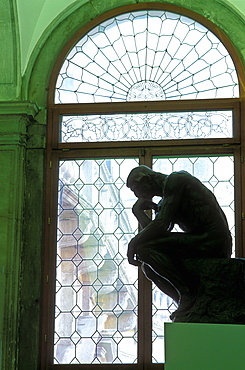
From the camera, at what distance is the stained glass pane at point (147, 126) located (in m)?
6.81

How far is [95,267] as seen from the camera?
21.8ft

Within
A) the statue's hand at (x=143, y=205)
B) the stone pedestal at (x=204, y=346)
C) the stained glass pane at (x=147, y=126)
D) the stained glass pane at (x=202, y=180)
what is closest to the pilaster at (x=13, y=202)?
the stained glass pane at (x=147, y=126)

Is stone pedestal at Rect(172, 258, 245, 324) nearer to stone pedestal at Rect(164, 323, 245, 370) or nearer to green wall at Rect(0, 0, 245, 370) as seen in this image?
stone pedestal at Rect(164, 323, 245, 370)

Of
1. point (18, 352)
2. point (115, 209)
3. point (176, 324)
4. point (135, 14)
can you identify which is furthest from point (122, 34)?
point (176, 324)

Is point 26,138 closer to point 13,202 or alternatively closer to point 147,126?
point 13,202

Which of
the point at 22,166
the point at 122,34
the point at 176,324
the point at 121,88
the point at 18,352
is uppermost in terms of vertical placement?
the point at 122,34

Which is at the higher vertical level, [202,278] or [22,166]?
[22,166]

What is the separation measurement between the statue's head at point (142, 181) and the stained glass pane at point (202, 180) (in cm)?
221

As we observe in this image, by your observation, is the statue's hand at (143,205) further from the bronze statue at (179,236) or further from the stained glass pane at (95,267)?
the stained glass pane at (95,267)

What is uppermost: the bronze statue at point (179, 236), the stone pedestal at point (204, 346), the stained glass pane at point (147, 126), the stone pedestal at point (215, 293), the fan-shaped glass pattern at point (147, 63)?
the fan-shaped glass pattern at point (147, 63)

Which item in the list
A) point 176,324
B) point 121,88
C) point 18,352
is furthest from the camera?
point 121,88

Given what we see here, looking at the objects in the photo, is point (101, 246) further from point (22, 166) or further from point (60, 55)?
point (60, 55)

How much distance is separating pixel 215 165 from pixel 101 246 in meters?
1.41

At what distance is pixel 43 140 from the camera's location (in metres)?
6.88
